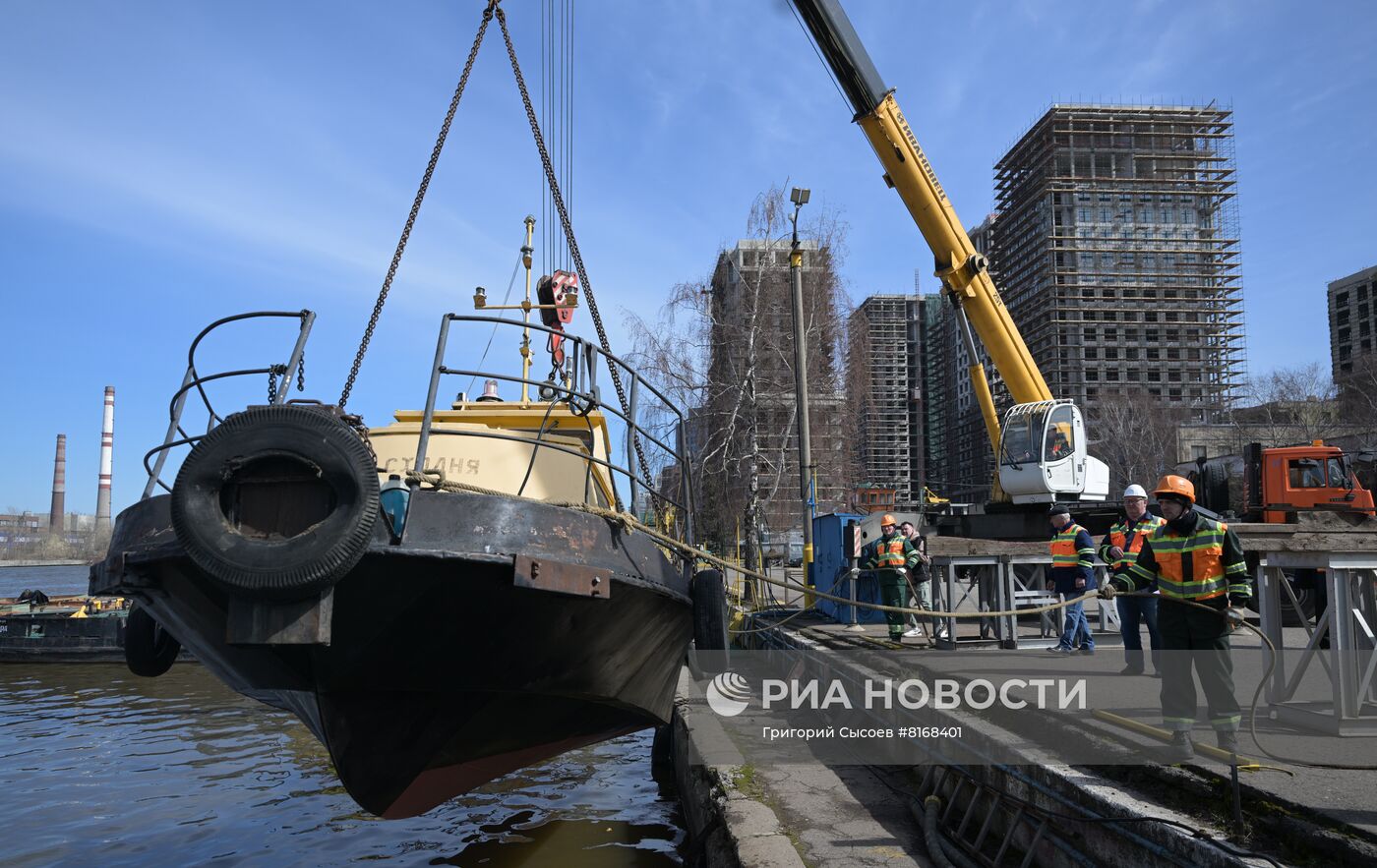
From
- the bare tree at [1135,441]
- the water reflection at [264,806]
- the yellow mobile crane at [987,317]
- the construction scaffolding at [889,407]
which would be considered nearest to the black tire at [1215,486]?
the yellow mobile crane at [987,317]

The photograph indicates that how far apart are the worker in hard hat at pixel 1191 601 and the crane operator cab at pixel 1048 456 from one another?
8881 mm

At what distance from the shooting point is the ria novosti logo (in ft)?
31.4

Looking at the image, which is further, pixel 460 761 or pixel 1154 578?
pixel 460 761

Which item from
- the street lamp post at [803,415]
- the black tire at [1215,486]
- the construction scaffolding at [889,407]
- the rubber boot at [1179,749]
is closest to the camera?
the rubber boot at [1179,749]

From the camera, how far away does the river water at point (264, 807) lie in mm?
7961

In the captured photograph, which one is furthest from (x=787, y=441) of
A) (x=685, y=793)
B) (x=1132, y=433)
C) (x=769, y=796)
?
(x=1132, y=433)

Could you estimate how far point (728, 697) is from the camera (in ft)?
33.5

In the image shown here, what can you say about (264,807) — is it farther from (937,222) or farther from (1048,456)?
(937,222)

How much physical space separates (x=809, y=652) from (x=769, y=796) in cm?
422

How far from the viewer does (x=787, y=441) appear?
2709 cm

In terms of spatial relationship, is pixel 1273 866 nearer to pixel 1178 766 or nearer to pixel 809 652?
pixel 1178 766

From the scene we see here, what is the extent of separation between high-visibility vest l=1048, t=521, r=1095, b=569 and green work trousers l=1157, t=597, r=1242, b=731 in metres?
3.68

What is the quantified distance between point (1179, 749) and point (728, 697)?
620 cm

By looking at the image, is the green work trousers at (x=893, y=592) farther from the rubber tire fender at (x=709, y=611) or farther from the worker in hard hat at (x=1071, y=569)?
the rubber tire fender at (x=709, y=611)
